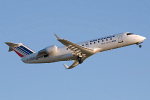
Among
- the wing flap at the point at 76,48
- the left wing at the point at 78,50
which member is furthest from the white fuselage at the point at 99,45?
the wing flap at the point at 76,48

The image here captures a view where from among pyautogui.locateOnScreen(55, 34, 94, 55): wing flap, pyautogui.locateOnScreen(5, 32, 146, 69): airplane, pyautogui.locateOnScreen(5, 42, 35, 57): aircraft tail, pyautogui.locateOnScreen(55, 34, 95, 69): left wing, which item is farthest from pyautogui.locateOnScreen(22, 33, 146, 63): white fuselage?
pyautogui.locateOnScreen(5, 42, 35, 57): aircraft tail

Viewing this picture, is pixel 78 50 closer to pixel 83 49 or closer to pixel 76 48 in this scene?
pixel 76 48

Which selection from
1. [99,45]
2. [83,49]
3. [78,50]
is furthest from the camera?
[99,45]

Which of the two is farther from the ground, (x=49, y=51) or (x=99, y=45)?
(x=99, y=45)

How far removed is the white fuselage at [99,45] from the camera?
34375 millimetres

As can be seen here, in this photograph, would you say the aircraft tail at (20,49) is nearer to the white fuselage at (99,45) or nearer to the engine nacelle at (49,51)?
the white fuselage at (99,45)

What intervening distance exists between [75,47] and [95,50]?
2787 mm

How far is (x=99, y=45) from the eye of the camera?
34312mm

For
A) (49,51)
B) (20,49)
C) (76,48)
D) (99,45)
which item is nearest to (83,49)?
(76,48)

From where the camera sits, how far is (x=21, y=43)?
123 feet

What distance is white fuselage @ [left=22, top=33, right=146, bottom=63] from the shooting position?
34375 millimetres

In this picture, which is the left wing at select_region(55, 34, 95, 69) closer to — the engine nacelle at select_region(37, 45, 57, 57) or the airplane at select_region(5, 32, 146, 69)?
the airplane at select_region(5, 32, 146, 69)

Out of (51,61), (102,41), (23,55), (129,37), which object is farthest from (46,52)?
(129,37)

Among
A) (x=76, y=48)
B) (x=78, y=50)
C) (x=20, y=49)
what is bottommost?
(x=78, y=50)
